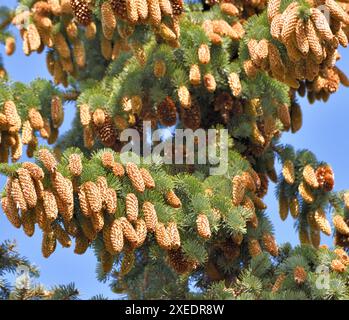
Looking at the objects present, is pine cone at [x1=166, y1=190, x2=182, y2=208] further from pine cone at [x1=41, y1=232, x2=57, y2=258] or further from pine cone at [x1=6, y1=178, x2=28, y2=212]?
pine cone at [x1=6, y1=178, x2=28, y2=212]

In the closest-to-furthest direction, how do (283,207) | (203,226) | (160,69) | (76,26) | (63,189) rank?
(63,189)
(203,226)
(160,69)
(283,207)
(76,26)

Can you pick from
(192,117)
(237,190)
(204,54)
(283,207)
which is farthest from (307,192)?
(204,54)

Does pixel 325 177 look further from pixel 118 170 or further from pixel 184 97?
pixel 118 170

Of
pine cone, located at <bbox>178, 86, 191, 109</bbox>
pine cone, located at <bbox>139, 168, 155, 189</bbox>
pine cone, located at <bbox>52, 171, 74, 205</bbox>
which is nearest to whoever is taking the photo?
pine cone, located at <bbox>52, 171, 74, 205</bbox>

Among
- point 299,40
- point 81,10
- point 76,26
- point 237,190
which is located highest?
Result: point 76,26

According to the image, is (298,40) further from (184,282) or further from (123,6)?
(184,282)

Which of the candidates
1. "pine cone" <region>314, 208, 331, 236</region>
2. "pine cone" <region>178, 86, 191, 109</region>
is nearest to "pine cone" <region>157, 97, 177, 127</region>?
"pine cone" <region>178, 86, 191, 109</region>
